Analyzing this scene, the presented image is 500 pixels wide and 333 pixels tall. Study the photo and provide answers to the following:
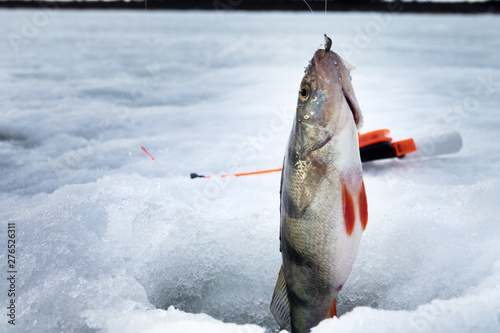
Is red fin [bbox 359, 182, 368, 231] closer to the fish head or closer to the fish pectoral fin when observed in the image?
the fish head

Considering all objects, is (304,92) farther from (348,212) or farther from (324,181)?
(348,212)

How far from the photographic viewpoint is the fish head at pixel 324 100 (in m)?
1.38

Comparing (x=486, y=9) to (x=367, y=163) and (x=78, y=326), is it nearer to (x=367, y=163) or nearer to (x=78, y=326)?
(x=367, y=163)

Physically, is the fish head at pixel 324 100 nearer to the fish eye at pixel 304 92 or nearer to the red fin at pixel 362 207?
the fish eye at pixel 304 92

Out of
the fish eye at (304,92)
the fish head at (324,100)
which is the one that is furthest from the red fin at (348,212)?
the fish eye at (304,92)

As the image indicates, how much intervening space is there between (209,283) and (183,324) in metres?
0.57

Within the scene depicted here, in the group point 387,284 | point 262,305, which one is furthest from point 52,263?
point 387,284

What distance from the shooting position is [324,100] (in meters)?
1.38

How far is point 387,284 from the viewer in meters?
2.12

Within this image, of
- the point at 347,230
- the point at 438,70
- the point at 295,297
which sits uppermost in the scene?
the point at 347,230

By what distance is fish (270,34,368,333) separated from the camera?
1382mm

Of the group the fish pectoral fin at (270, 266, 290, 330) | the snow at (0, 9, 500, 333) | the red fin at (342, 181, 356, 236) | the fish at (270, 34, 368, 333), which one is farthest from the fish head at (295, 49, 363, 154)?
the snow at (0, 9, 500, 333)

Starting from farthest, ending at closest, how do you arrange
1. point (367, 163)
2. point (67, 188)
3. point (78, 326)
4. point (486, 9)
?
point (486, 9) → point (367, 163) → point (67, 188) → point (78, 326)

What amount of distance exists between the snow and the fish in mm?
219
